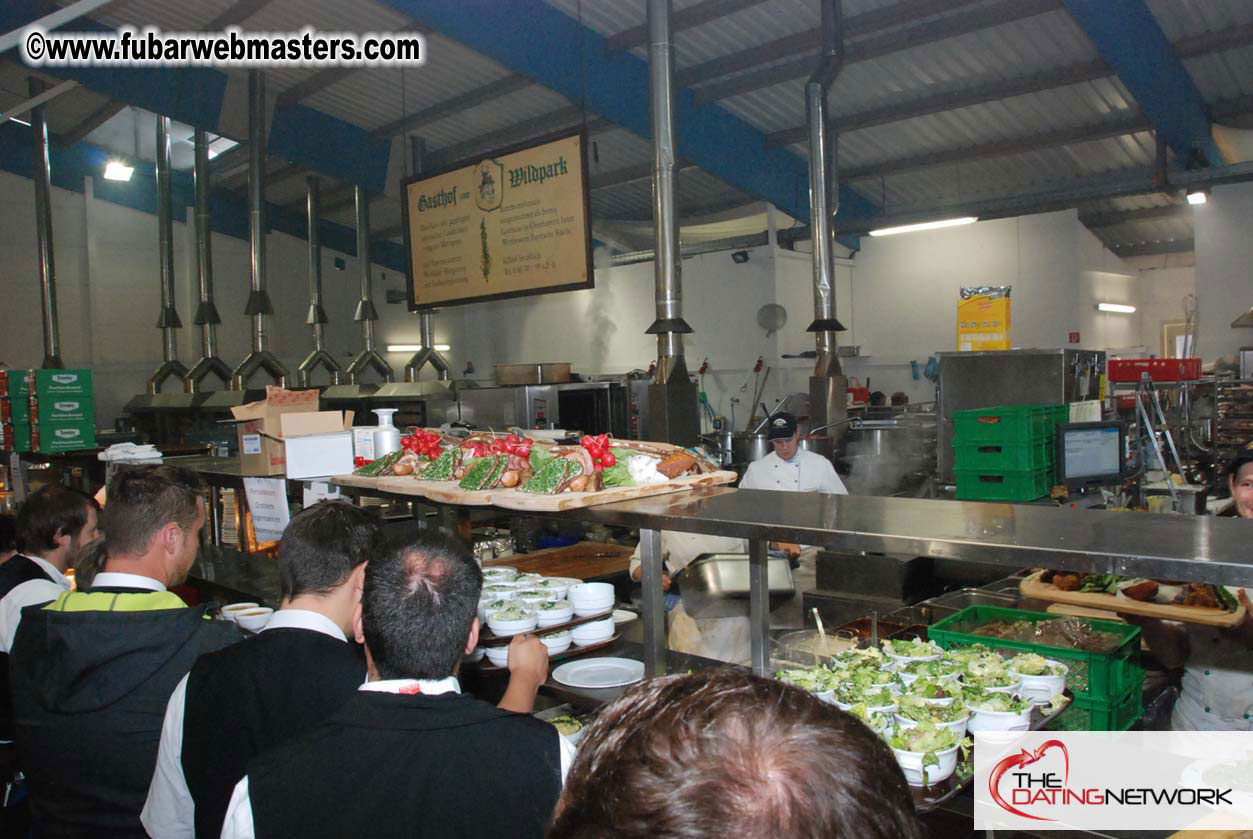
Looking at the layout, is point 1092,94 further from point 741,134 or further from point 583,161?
point 583,161

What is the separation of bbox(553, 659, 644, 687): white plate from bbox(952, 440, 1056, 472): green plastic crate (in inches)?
117

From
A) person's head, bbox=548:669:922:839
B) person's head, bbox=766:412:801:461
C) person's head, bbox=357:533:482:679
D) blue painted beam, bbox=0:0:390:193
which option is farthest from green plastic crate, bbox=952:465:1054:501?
blue painted beam, bbox=0:0:390:193

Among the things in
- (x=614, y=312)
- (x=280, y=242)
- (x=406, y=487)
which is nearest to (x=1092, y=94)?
(x=614, y=312)

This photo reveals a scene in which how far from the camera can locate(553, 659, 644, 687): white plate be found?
220 cm

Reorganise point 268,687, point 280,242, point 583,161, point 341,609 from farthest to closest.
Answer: point 280,242 < point 583,161 < point 341,609 < point 268,687

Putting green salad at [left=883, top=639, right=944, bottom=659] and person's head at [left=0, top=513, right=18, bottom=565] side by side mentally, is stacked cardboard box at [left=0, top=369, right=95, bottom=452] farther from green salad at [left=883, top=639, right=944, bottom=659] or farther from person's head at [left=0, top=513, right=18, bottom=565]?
green salad at [left=883, top=639, right=944, bottom=659]

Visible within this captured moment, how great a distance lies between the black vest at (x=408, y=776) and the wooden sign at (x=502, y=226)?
4.39 m

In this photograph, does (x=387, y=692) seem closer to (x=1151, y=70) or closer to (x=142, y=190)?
(x=1151, y=70)

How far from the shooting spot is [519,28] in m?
6.94

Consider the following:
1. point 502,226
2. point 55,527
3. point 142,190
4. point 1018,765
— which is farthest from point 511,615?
point 142,190

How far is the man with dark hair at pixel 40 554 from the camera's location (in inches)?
117

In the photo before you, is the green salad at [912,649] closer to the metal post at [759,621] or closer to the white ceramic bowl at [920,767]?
the metal post at [759,621]

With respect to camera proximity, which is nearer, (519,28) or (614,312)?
(519,28)

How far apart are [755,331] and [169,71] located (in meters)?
7.41
